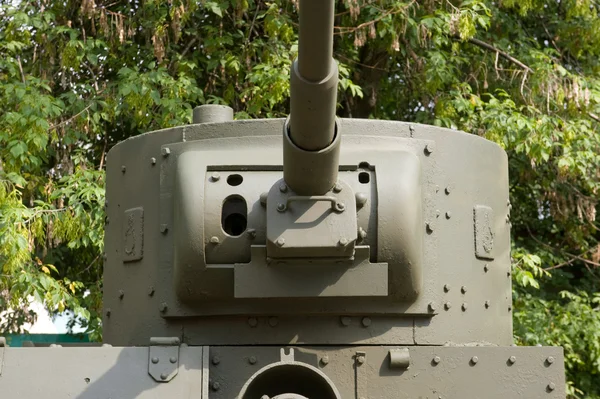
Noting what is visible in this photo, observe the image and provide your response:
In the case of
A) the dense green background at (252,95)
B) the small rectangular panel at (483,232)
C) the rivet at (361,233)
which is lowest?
the rivet at (361,233)

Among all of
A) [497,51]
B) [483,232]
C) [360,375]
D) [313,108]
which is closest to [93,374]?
[360,375]

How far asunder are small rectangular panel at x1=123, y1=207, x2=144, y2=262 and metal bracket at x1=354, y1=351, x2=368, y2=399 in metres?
1.60

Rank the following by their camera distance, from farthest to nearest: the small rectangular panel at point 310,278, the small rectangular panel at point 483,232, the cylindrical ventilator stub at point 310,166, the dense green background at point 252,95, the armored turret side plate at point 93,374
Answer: the dense green background at point 252,95
the small rectangular panel at point 483,232
the small rectangular panel at point 310,278
the armored turret side plate at point 93,374
the cylindrical ventilator stub at point 310,166

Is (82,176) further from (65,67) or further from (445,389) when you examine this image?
(445,389)

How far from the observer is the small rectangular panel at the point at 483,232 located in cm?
716

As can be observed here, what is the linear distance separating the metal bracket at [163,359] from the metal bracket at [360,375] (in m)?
1.05

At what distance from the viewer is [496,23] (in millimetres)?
14742

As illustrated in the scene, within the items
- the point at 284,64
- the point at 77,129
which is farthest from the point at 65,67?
the point at 284,64

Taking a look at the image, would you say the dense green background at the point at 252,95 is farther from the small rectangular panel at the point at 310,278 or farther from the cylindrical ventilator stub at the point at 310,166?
the cylindrical ventilator stub at the point at 310,166

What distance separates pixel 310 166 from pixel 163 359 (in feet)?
4.50

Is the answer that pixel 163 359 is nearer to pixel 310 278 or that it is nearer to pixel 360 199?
pixel 310 278

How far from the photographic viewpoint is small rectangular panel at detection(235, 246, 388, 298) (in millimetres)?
6266

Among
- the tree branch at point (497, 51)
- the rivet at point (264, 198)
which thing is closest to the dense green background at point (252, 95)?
the tree branch at point (497, 51)

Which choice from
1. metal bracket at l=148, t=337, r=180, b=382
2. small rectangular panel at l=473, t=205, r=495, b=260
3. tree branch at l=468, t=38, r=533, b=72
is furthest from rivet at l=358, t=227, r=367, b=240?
tree branch at l=468, t=38, r=533, b=72
